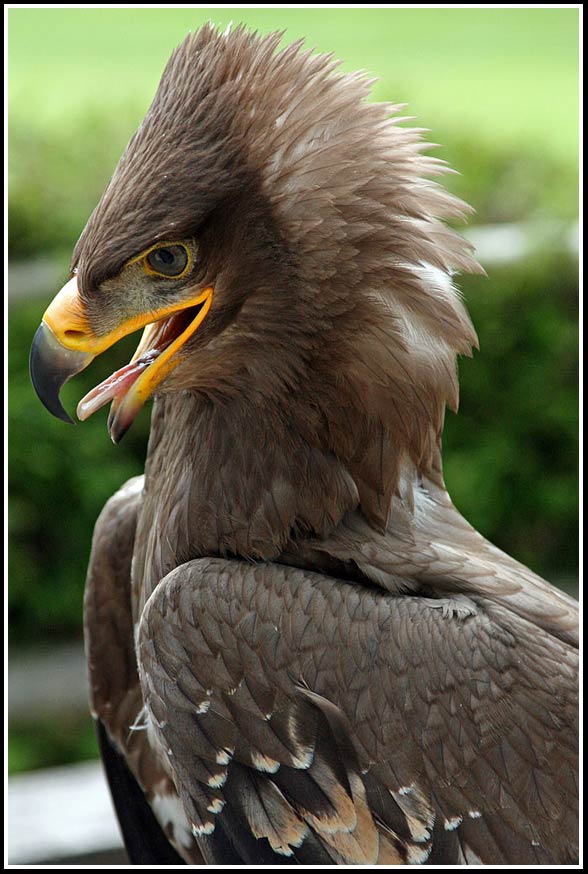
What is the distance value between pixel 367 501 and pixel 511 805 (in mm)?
670

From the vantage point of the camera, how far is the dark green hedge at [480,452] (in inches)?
222

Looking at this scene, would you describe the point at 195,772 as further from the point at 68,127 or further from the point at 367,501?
the point at 68,127

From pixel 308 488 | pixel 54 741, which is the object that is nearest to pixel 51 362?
pixel 308 488

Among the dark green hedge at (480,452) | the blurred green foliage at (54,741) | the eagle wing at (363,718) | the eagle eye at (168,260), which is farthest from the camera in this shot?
the blurred green foliage at (54,741)

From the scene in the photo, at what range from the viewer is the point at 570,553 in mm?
6633

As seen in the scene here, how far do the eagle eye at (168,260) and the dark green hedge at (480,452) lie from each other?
3.16 m

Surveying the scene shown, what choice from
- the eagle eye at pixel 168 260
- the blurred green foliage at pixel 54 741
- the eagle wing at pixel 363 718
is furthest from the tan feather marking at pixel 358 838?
the blurred green foliage at pixel 54 741

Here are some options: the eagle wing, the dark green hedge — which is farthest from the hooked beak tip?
the dark green hedge

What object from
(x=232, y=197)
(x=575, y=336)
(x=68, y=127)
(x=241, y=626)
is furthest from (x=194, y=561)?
(x=68, y=127)

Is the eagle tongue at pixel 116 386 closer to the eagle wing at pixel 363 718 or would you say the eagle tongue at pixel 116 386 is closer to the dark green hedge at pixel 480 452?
the eagle wing at pixel 363 718

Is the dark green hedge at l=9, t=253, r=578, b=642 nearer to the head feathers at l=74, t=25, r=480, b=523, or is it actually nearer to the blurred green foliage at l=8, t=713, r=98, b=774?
the blurred green foliage at l=8, t=713, r=98, b=774

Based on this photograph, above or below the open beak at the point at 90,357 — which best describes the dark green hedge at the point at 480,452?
below

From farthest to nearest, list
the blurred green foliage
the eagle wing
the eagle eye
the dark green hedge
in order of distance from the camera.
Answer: the blurred green foliage < the dark green hedge < the eagle wing < the eagle eye

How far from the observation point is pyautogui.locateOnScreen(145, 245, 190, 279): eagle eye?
2.15 meters
